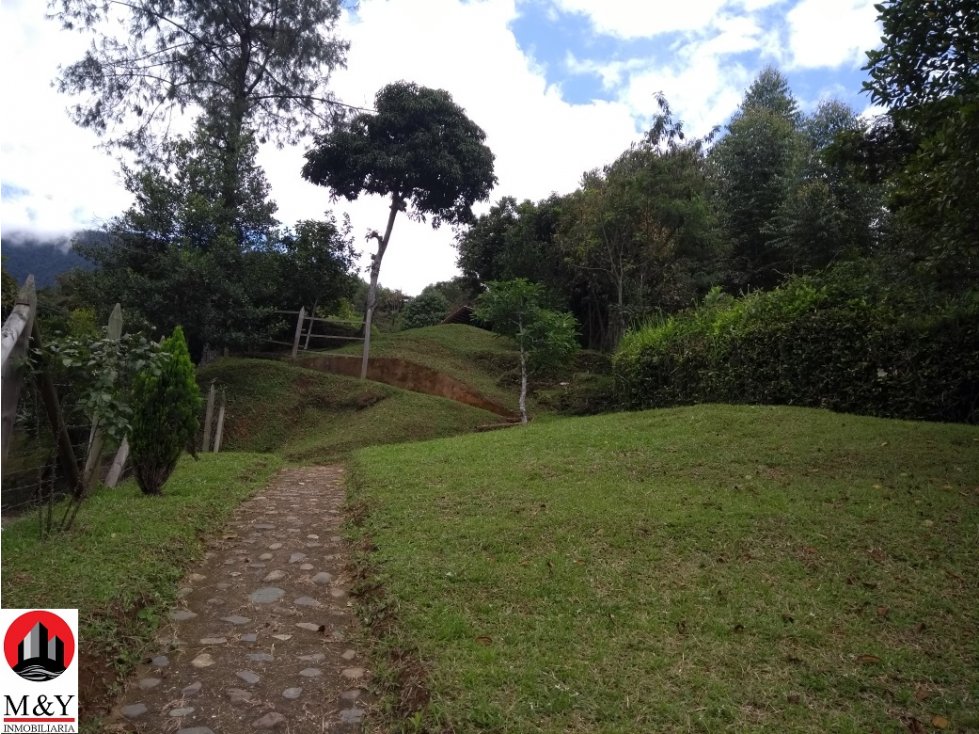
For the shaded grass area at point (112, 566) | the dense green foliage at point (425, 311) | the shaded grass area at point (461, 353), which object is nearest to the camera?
the shaded grass area at point (112, 566)

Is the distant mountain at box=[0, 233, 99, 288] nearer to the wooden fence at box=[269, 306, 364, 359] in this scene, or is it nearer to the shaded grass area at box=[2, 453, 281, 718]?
the shaded grass area at box=[2, 453, 281, 718]

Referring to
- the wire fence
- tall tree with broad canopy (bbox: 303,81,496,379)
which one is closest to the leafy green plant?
the wire fence

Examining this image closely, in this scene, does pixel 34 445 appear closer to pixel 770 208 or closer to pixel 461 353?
pixel 461 353

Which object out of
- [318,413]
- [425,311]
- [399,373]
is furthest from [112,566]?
[425,311]

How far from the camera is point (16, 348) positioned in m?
4.90

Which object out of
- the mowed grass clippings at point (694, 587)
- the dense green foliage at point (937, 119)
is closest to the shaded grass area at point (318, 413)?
the mowed grass clippings at point (694, 587)

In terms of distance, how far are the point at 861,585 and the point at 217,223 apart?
54.6 feet

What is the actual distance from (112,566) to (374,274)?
16764 mm

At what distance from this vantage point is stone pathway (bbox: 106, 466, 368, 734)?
3432 mm

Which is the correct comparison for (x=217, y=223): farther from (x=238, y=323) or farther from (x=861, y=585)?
(x=861, y=585)

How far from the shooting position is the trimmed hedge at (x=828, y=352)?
30.5 ft

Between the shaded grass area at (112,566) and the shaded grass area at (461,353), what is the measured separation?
505 inches

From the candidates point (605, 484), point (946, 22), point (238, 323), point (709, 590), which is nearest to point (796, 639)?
point (709, 590)

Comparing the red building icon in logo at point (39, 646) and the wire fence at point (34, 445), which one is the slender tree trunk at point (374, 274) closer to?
the wire fence at point (34, 445)
